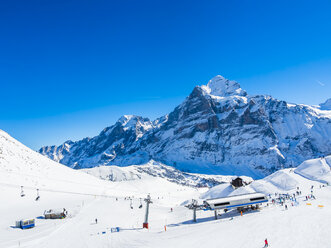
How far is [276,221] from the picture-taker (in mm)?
34938

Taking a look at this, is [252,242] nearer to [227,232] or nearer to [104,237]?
[227,232]

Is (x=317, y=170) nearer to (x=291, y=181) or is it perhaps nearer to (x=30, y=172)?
(x=291, y=181)

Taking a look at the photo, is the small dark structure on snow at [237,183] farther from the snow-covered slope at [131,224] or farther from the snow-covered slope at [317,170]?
the snow-covered slope at [317,170]

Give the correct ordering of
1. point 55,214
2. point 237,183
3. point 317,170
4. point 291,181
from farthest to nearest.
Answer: point 237,183
point 317,170
point 291,181
point 55,214

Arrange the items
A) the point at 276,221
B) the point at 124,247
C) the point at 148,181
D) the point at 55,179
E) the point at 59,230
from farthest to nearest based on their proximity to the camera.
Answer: the point at 148,181 < the point at 55,179 < the point at 59,230 < the point at 276,221 < the point at 124,247

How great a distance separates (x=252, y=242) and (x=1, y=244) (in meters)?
32.4

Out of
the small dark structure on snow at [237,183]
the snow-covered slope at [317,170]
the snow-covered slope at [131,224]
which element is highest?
the snow-covered slope at [317,170]

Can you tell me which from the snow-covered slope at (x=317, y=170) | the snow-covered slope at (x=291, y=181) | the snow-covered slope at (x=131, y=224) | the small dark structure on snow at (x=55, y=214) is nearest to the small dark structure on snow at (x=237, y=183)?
the snow-covered slope at (x=291, y=181)

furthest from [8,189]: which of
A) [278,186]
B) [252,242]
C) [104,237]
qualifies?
[278,186]

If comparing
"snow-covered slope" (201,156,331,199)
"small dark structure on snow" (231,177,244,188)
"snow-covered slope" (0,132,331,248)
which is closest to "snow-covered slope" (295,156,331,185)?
"snow-covered slope" (201,156,331,199)

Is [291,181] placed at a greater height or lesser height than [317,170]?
lesser

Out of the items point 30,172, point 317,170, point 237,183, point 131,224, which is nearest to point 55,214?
point 131,224

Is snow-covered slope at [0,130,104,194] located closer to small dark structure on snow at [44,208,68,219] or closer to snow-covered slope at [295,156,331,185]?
small dark structure on snow at [44,208,68,219]

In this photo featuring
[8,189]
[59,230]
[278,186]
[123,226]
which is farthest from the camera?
[278,186]
